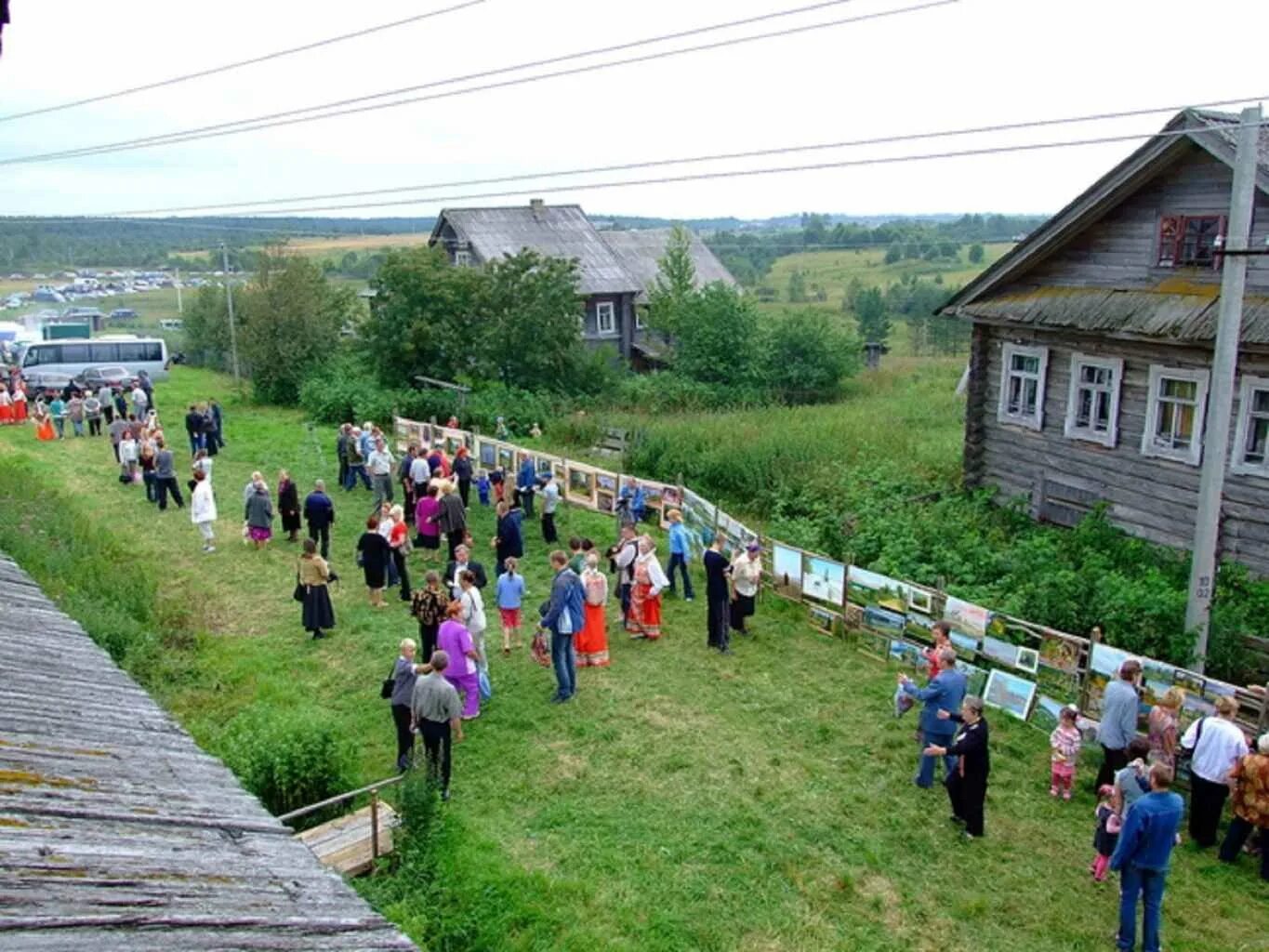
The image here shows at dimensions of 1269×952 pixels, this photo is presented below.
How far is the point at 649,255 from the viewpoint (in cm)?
4912

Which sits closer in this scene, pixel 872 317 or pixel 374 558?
pixel 374 558

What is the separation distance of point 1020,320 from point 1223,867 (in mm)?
10967

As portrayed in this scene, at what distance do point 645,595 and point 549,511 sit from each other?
15.1ft

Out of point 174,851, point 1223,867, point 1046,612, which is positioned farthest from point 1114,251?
point 174,851

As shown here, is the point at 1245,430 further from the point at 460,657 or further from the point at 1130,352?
the point at 460,657

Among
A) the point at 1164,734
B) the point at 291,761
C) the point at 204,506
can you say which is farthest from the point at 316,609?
the point at 1164,734

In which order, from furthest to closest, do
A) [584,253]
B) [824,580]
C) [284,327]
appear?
[584,253] < [284,327] < [824,580]

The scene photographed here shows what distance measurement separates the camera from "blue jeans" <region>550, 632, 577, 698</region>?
12.2m

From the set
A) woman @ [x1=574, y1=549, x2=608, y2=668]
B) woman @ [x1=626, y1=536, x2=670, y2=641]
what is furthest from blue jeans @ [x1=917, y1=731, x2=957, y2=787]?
woman @ [x1=626, y1=536, x2=670, y2=641]

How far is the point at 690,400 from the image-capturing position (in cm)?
3622

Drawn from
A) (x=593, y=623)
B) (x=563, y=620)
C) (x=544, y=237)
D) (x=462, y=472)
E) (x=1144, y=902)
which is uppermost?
(x=544, y=237)

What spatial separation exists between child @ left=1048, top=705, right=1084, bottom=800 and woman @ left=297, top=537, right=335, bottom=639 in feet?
30.2

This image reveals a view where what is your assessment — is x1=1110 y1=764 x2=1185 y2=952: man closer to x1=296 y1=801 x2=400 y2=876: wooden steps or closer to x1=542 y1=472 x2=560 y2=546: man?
x1=296 y1=801 x2=400 y2=876: wooden steps

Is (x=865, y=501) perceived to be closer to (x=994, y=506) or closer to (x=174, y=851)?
(x=994, y=506)
